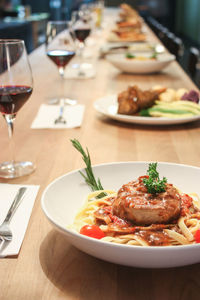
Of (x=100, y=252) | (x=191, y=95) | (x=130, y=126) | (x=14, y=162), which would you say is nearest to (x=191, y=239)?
(x=100, y=252)

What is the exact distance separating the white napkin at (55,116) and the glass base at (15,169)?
389 mm

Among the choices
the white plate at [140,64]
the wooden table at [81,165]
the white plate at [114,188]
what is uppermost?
the white plate at [114,188]

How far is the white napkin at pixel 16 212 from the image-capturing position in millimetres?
783

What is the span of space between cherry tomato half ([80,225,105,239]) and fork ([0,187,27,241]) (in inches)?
6.5

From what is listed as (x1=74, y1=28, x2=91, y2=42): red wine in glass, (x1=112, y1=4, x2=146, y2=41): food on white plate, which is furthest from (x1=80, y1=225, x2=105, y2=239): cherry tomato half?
(x1=112, y1=4, x2=146, y2=41): food on white plate

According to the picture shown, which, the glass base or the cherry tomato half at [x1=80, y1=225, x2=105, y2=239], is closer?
the cherry tomato half at [x1=80, y1=225, x2=105, y2=239]

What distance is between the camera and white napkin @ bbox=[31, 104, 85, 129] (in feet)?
5.18

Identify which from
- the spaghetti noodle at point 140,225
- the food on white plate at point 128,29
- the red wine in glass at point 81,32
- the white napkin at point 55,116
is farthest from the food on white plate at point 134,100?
the food on white plate at point 128,29

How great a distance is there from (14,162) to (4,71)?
0.89 ft

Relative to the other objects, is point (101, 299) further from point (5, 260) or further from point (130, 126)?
point (130, 126)

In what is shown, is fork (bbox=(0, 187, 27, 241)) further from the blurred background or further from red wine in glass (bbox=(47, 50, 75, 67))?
the blurred background

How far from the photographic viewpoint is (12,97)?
3.51ft

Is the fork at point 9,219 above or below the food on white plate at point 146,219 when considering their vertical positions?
below

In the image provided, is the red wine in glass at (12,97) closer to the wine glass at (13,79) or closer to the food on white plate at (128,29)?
the wine glass at (13,79)
